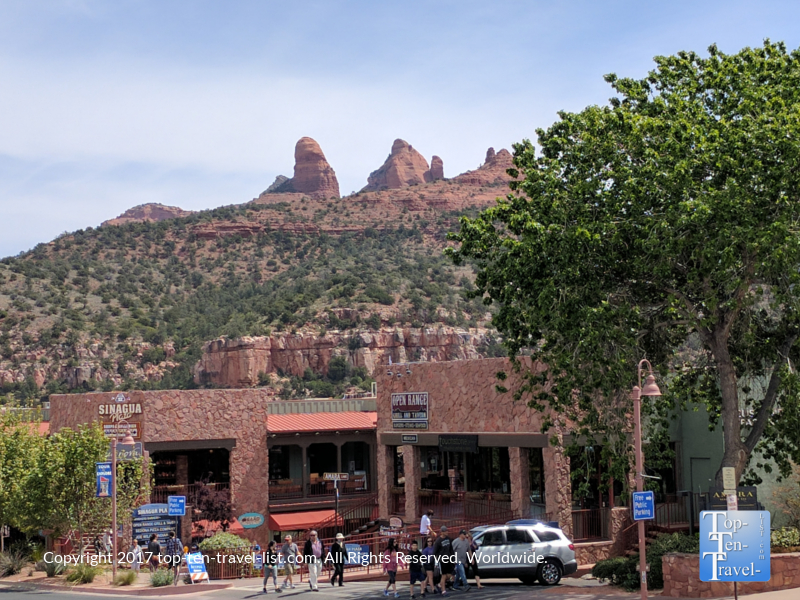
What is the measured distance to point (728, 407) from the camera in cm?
2159

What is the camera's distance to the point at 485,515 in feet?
101

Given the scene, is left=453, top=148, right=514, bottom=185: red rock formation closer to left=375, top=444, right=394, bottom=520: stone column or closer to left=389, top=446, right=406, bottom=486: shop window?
left=389, top=446, right=406, bottom=486: shop window

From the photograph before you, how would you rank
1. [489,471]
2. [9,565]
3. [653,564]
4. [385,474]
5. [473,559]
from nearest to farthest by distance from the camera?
[653,564]
[473,559]
[9,565]
[489,471]
[385,474]

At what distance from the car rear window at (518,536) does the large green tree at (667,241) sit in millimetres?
3530

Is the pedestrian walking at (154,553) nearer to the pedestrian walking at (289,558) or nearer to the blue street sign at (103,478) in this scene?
the blue street sign at (103,478)

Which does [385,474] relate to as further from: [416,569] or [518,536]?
[416,569]

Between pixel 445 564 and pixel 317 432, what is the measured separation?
68.7 feet

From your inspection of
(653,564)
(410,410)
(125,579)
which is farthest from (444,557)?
(410,410)

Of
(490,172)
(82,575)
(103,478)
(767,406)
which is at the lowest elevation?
(82,575)

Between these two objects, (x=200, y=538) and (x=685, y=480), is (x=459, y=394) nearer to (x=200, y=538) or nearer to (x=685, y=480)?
(x=685, y=480)

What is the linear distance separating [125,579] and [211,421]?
1387cm

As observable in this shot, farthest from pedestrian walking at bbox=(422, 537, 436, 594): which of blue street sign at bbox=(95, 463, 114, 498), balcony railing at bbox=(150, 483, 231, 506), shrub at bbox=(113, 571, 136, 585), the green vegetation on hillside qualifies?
the green vegetation on hillside

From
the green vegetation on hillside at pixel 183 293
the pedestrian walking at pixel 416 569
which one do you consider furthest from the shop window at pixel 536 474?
the green vegetation on hillside at pixel 183 293

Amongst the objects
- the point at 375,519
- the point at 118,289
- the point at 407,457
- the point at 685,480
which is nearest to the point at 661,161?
the point at 685,480
